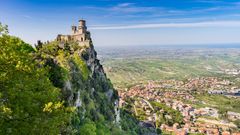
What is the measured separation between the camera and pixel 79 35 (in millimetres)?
71750

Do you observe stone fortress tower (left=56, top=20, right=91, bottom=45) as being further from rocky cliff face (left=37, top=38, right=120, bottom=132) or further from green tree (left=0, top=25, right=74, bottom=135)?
green tree (left=0, top=25, right=74, bottom=135)

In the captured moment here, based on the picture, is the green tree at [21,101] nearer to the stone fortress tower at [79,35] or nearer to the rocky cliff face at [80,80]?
the rocky cliff face at [80,80]

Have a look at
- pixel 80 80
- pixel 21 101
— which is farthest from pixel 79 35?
pixel 21 101

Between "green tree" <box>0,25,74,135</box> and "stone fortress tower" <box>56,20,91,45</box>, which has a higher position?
"stone fortress tower" <box>56,20,91,45</box>

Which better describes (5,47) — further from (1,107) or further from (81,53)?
(81,53)

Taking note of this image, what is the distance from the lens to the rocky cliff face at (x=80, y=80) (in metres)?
33.8

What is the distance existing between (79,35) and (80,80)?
1114 inches

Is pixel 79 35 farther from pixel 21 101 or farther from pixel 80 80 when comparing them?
pixel 21 101

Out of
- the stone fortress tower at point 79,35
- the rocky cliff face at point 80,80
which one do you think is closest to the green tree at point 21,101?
the rocky cliff face at point 80,80

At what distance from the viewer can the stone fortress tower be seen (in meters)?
70.9

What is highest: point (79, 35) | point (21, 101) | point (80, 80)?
point (79, 35)

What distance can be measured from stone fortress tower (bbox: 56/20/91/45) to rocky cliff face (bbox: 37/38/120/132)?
417 cm

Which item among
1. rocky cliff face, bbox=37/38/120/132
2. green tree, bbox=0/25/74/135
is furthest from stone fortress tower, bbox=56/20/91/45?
green tree, bbox=0/25/74/135

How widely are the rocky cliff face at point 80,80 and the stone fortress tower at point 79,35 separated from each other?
4.17 m
